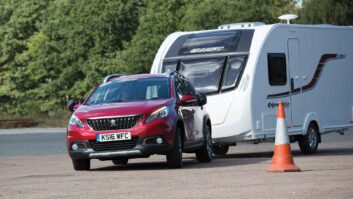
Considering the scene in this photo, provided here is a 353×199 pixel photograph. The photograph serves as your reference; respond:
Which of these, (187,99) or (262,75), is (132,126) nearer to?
(187,99)

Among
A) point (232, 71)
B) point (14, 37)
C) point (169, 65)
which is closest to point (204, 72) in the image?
point (232, 71)

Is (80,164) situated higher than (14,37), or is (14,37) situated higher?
(80,164)

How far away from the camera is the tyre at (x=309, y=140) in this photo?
2467 cm

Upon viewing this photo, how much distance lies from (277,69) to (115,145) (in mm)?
6375

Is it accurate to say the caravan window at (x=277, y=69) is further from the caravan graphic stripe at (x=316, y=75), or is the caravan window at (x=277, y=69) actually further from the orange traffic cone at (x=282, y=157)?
the orange traffic cone at (x=282, y=157)

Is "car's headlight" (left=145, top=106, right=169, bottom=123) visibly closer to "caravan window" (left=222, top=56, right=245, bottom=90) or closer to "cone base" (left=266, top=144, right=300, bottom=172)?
"cone base" (left=266, top=144, right=300, bottom=172)

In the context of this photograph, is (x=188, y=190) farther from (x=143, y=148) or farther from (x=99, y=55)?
(x=99, y=55)

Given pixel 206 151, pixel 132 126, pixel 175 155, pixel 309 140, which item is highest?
pixel 132 126

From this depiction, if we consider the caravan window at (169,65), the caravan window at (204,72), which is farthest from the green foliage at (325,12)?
the caravan window at (204,72)

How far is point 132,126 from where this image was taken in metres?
18.3

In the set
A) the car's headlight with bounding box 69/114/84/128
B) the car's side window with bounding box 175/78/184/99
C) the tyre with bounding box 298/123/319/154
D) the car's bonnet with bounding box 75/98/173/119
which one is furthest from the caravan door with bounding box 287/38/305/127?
the car's headlight with bounding box 69/114/84/128

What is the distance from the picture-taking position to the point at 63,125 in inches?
1860

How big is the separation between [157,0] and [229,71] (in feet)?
201

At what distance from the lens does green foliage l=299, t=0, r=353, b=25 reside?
75.8 metres
